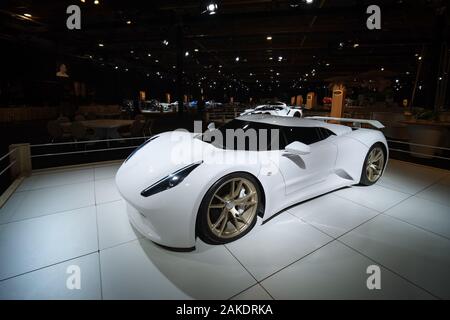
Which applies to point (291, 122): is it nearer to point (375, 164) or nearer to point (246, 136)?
point (246, 136)

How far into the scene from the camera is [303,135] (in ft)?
10.3

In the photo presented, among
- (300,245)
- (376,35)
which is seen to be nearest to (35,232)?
(300,245)

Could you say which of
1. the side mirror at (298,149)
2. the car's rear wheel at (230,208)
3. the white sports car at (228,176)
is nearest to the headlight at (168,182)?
the white sports car at (228,176)

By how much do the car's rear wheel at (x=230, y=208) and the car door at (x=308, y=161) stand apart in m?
0.46

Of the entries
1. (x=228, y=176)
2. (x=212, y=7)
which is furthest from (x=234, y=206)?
(x=212, y=7)

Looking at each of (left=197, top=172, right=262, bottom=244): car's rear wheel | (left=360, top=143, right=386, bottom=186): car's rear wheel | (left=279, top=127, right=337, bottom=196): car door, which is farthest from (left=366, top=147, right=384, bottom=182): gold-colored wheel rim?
(left=197, top=172, right=262, bottom=244): car's rear wheel

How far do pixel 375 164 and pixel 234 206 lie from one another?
120 inches

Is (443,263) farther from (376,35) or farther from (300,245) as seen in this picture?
(376,35)

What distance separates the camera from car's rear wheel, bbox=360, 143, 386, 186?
3816 millimetres

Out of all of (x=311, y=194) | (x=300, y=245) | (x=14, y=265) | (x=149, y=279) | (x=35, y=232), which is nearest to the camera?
(x=149, y=279)

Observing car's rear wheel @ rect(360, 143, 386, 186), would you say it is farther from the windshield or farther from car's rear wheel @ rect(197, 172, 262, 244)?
car's rear wheel @ rect(197, 172, 262, 244)

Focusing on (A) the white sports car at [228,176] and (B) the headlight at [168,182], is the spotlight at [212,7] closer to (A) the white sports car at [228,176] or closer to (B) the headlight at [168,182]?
(A) the white sports car at [228,176]

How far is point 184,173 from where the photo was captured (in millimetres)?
2129

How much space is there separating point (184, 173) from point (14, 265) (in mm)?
1634
